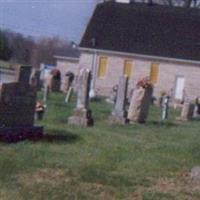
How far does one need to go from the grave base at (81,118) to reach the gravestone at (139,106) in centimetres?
257

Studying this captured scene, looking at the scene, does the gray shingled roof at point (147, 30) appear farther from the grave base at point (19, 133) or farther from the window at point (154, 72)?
the grave base at point (19, 133)

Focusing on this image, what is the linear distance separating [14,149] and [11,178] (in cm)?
232

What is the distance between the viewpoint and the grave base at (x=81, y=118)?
1963 cm

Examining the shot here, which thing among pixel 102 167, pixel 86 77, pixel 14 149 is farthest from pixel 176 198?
pixel 86 77

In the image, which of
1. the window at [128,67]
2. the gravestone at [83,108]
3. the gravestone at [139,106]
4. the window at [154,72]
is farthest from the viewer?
the window at [128,67]

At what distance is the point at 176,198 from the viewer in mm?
9742

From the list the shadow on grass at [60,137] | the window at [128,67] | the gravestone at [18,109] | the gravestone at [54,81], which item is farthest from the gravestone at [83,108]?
the window at [128,67]

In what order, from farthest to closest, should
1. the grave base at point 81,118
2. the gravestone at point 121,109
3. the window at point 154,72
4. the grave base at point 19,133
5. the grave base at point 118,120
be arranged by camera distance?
the window at point 154,72
the gravestone at point 121,109
the grave base at point 118,120
the grave base at point 81,118
the grave base at point 19,133

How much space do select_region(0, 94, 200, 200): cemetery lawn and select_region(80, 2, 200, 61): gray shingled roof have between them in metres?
39.3

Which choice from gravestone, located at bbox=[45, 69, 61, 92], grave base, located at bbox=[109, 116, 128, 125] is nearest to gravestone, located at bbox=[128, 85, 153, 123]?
grave base, located at bbox=[109, 116, 128, 125]

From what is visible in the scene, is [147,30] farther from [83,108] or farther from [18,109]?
[18,109]

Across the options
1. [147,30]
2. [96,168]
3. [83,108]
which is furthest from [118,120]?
[147,30]

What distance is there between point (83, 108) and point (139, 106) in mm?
2996

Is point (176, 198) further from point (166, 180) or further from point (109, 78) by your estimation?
point (109, 78)
